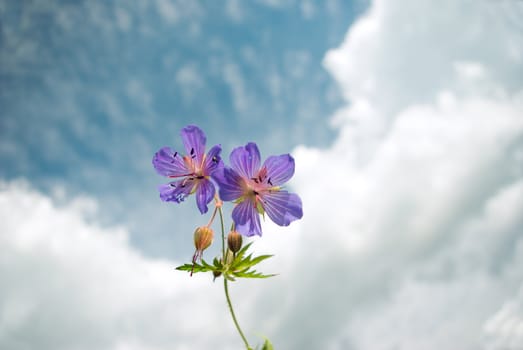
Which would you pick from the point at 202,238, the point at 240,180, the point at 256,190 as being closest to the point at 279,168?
the point at 256,190

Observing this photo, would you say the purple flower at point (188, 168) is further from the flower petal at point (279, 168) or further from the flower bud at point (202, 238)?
the flower petal at point (279, 168)

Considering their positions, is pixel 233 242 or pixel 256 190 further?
pixel 256 190

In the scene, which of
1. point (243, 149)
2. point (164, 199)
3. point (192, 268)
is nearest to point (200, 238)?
point (192, 268)

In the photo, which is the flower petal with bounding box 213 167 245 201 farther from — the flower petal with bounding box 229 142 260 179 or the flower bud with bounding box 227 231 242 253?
the flower bud with bounding box 227 231 242 253

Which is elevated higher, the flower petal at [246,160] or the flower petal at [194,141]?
the flower petal at [194,141]

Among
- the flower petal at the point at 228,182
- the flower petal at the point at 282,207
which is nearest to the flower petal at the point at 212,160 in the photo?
the flower petal at the point at 228,182

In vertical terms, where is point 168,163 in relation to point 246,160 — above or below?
above

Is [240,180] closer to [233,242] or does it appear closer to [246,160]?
[246,160]
